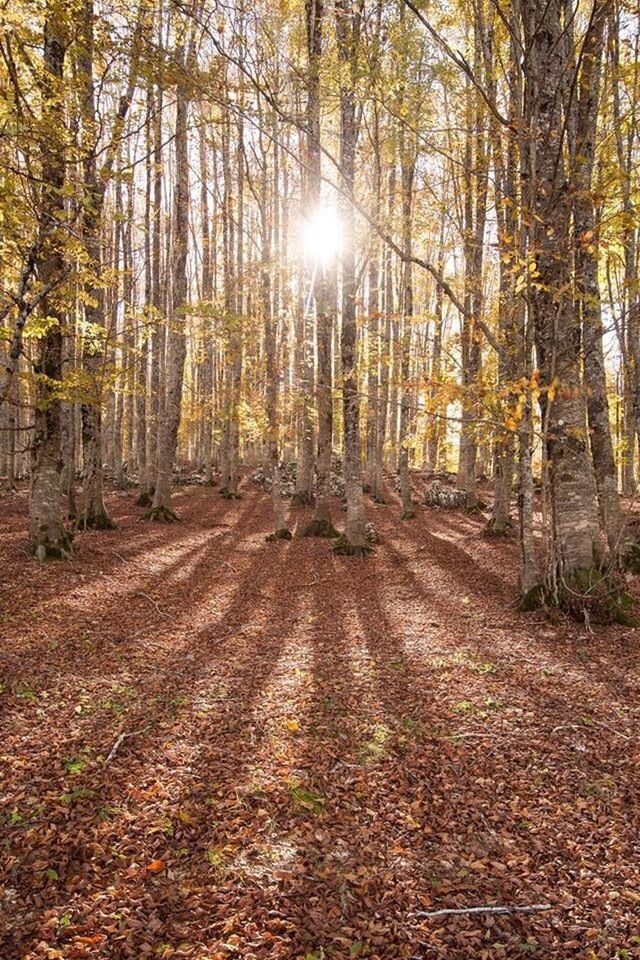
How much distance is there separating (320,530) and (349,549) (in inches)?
88.8

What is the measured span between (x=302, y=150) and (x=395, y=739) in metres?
17.7

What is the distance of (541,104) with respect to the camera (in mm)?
Answer: 6527

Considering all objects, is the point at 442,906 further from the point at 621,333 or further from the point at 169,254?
the point at 169,254

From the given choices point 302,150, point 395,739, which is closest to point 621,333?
point 395,739

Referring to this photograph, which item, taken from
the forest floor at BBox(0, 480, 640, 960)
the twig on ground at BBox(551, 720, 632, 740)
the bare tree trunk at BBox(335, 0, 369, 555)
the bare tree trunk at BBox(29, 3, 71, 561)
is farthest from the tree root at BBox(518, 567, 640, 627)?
the bare tree trunk at BBox(29, 3, 71, 561)

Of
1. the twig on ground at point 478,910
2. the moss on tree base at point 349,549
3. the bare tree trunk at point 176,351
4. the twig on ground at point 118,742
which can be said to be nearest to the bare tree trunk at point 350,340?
the moss on tree base at point 349,549

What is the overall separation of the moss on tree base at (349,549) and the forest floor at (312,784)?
4322 mm

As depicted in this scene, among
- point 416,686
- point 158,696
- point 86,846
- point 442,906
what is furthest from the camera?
point 416,686

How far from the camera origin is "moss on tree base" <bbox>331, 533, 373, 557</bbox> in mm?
11883

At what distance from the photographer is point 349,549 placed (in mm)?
11945

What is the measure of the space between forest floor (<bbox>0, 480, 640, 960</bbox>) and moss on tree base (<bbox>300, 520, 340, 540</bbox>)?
6485 mm

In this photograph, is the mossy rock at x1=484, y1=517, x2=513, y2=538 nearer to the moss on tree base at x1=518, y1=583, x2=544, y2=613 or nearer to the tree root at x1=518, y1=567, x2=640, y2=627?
the moss on tree base at x1=518, y1=583, x2=544, y2=613

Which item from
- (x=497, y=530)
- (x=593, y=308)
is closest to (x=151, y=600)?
(x=593, y=308)

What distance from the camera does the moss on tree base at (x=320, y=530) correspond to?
1404cm
